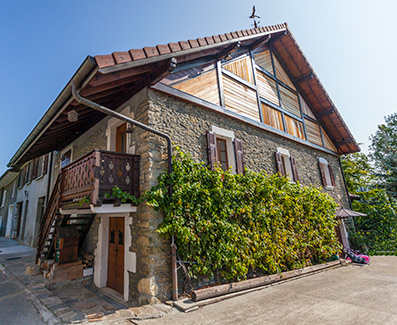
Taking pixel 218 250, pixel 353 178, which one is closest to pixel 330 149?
pixel 353 178

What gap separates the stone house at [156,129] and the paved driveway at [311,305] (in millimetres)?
1084

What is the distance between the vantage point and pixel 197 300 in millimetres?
4180

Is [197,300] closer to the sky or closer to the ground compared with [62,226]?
Result: closer to the ground

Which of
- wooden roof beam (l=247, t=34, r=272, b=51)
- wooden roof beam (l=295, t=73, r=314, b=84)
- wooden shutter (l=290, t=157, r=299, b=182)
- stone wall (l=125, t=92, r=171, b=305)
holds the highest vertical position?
wooden roof beam (l=247, t=34, r=272, b=51)

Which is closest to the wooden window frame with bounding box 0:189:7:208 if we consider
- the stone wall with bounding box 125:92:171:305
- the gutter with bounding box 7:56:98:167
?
the gutter with bounding box 7:56:98:167

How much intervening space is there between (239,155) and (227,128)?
0.89 m

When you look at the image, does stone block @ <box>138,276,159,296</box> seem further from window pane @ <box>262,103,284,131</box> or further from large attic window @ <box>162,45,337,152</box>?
window pane @ <box>262,103,284,131</box>

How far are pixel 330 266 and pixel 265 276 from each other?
3421mm

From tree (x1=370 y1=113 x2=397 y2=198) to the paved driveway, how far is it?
10.9 meters

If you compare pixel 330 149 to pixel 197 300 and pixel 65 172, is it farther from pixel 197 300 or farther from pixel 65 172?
pixel 65 172

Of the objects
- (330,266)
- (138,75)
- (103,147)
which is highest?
(138,75)

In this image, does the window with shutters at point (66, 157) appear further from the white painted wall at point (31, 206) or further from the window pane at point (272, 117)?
the window pane at point (272, 117)

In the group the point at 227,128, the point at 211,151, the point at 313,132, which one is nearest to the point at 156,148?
the point at 211,151

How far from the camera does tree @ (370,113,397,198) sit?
14.5m
